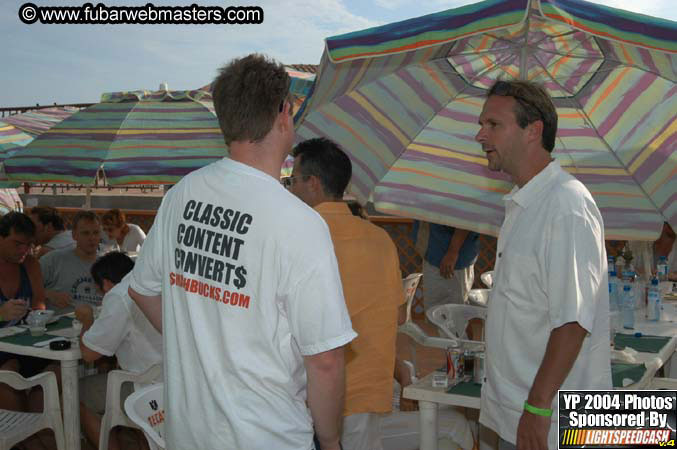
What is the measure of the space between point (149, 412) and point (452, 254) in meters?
2.68

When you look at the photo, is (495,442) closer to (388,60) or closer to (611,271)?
(388,60)

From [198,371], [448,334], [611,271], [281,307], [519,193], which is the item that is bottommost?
[448,334]

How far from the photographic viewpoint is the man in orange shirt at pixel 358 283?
2.17 meters

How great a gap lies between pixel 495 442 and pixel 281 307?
42.6 inches

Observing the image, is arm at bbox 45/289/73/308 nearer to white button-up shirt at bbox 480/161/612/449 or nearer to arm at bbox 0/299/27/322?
arm at bbox 0/299/27/322

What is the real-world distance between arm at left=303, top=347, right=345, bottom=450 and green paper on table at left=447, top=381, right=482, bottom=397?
38.0 inches

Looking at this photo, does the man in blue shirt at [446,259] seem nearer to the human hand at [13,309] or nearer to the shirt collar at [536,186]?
the human hand at [13,309]

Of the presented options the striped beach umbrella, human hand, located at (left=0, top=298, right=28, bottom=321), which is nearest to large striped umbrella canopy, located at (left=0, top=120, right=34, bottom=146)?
the striped beach umbrella

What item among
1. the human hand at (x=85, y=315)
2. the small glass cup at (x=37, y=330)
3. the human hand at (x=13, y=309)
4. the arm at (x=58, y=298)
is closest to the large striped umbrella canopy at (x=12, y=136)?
the arm at (x=58, y=298)

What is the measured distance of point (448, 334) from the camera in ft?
11.4

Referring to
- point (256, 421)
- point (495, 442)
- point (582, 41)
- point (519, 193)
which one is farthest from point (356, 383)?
point (582, 41)

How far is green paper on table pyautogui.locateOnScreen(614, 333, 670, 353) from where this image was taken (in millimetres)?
2836

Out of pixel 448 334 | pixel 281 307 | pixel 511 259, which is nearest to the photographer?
pixel 281 307

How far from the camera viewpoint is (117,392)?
279 centimetres
